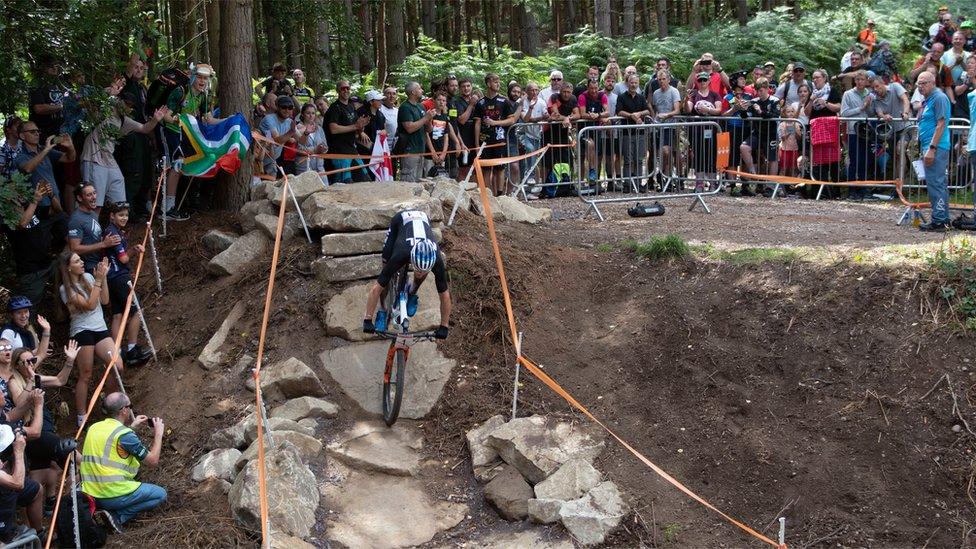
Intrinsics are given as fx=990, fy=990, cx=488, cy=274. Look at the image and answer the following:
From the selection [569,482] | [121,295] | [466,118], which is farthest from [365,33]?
[569,482]

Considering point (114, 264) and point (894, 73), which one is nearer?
point (114, 264)

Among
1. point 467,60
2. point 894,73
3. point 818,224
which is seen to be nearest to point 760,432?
point 818,224

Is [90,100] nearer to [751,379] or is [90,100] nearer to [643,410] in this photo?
[643,410]

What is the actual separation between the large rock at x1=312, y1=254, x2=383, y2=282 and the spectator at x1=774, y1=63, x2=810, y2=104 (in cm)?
788

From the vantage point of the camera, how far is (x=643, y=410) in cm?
902

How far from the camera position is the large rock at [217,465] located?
8383 mm

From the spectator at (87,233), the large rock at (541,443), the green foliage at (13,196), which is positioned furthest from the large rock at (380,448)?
the green foliage at (13,196)

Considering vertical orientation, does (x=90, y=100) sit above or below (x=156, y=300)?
above

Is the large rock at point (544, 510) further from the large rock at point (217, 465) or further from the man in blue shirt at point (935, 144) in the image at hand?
the man in blue shirt at point (935, 144)

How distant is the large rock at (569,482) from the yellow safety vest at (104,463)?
3.34m

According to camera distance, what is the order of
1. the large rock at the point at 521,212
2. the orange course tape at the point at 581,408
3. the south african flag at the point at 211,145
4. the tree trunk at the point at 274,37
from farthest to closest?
1. the tree trunk at the point at 274,37
2. the large rock at the point at 521,212
3. the south african flag at the point at 211,145
4. the orange course tape at the point at 581,408

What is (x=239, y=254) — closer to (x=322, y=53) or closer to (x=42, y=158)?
(x=42, y=158)

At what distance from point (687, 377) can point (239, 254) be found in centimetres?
517

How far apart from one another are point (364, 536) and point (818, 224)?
7.23 metres
